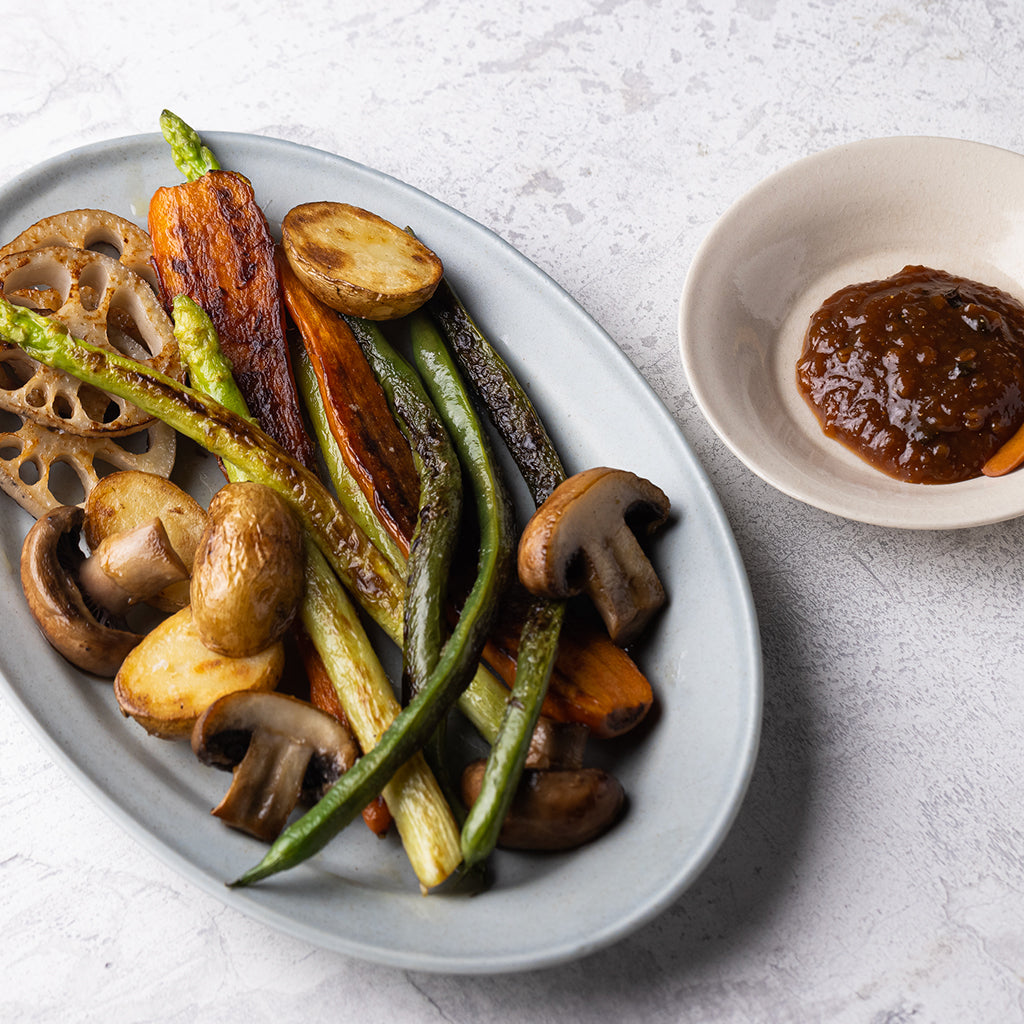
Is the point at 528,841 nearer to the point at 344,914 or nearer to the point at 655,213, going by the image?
the point at 344,914

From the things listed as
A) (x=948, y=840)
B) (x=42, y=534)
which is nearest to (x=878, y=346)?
(x=948, y=840)

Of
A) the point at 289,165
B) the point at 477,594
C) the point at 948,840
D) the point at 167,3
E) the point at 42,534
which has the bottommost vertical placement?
the point at 948,840

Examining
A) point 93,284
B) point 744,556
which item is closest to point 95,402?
point 93,284

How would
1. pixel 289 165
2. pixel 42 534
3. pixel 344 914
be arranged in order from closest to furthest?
pixel 344 914, pixel 42 534, pixel 289 165

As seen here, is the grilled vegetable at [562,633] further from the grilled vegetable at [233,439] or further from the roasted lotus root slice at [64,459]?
the roasted lotus root slice at [64,459]

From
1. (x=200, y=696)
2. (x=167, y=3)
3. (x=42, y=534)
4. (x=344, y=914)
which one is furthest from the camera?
(x=167, y=3)

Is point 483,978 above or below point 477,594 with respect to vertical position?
below

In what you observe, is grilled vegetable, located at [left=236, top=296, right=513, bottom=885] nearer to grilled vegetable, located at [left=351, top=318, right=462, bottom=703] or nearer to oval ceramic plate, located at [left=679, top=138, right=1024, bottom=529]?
grilled vegetable, located at [left=351, top=318, right=462, bottom=703]

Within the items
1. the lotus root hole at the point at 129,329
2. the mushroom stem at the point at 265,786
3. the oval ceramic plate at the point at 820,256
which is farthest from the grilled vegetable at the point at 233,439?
the oval ceramic plate at the point at 820,256
